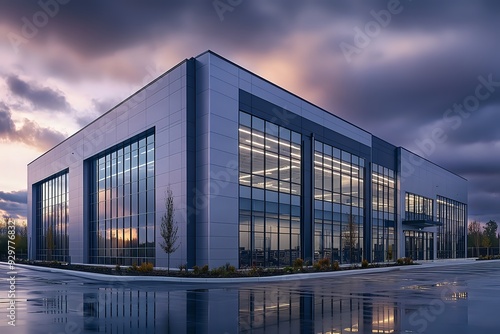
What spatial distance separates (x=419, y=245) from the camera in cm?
6178

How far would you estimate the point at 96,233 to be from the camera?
45.2m

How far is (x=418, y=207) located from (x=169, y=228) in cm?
4422

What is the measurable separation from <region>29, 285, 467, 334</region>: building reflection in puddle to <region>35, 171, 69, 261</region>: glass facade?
36.7 m

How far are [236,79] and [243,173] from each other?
6634mm

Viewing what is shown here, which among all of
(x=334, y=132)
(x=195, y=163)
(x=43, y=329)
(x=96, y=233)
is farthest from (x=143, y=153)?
(x=43, y=329)

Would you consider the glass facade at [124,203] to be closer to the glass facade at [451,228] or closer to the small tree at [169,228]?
the small tree at [169,228]

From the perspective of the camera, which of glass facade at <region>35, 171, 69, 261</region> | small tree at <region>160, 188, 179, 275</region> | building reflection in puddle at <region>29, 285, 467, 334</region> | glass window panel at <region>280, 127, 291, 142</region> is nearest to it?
building reflection in puddle at <region>29, 285, 467, 334</region>

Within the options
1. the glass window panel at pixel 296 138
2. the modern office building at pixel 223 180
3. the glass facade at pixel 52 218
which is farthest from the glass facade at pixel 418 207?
the glass facade at pixel 52 218

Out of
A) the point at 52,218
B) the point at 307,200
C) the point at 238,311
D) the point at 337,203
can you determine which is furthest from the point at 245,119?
the point at 52,218

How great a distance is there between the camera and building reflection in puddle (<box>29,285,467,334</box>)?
10828 millimetres

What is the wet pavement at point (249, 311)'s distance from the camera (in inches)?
422

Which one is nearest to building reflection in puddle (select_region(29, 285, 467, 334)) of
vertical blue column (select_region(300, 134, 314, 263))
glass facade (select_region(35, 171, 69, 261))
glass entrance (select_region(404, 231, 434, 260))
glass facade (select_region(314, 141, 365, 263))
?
vertical blue column (select_region(300, 134, 314, 263))

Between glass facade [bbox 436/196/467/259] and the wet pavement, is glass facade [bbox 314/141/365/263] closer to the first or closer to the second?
the wet pavement

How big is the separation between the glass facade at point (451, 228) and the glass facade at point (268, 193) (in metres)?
39.8
